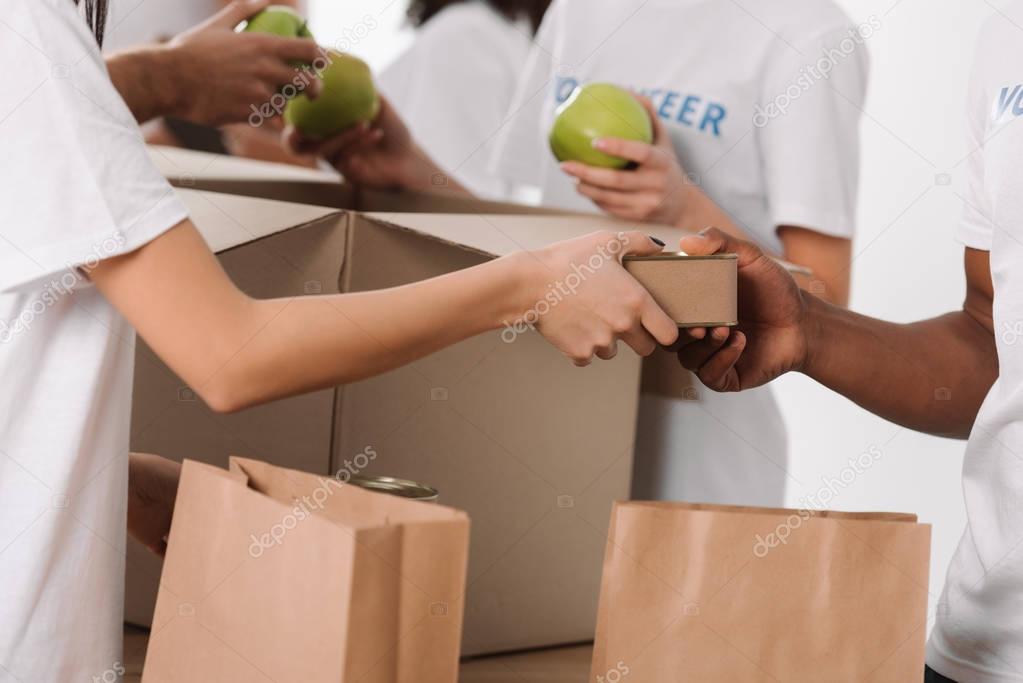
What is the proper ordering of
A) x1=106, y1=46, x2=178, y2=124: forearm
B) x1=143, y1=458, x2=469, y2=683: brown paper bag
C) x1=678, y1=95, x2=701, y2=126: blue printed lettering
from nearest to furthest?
x1=143, y1=458, x2=469, y2=683: brown paper bag < x1=106, y1=46, x2=178, y2=124: forearm < x1=678, y1=95, x2=701, y2=126: blue printed lettering

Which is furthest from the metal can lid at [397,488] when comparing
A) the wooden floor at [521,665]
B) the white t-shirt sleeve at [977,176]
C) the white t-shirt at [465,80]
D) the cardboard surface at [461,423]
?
the white t-shirt at [465,80]

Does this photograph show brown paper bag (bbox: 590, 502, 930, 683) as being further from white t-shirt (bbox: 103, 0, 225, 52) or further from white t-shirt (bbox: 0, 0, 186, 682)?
white t-shirt (bbox: 103, 0, 225, 52)

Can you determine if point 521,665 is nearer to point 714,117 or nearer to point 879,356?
point 879,356

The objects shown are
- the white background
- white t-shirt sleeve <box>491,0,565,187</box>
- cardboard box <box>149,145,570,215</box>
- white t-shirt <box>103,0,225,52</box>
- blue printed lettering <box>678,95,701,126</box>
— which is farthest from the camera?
white t-shirt <box>103,0,225,52</box>

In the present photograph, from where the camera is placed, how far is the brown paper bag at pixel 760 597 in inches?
25.8

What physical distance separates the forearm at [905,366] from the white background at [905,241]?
3.07 ft

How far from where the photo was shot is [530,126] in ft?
5.28

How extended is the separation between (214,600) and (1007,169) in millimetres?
568

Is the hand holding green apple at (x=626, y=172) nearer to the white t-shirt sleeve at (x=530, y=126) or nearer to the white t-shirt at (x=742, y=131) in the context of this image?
the white t-shirt at (x=742, y=131)

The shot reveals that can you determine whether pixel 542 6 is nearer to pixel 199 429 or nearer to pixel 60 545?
pixel 199 429

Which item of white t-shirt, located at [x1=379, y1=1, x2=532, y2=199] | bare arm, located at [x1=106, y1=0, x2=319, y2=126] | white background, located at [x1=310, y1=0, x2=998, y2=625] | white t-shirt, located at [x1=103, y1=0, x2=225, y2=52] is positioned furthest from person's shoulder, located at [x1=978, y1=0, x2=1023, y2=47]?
white t-shirt, located at [x1=103, y1=0, x2=225, y2=52]

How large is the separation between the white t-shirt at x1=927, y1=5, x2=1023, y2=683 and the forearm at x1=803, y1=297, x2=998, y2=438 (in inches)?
4.4

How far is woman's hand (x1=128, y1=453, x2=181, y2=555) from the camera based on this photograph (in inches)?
32.5

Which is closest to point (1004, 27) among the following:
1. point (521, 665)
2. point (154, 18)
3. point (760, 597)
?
point (760, 597)
